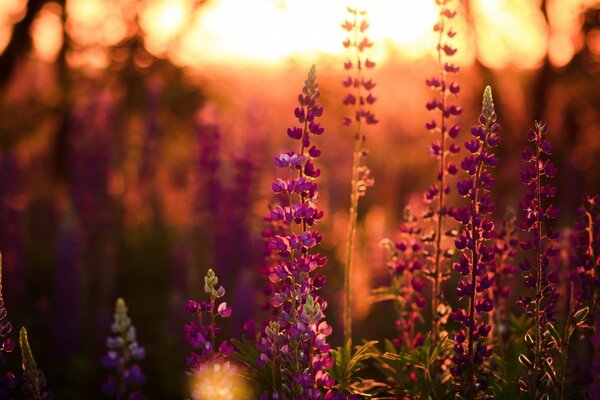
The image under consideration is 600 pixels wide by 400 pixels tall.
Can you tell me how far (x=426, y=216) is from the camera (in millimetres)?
3500

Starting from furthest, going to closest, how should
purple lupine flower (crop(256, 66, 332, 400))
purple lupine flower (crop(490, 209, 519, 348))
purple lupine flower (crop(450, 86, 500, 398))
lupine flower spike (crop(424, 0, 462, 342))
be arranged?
purple lupine flower (crop(490, 209, 519, 348)) < lupine flower spike (crop(424, 0, 462, 342)) < purple lupine flower (crop(450, 86, 500, 398)) < purple lupine flower (crop(256, 66, 332, 400))

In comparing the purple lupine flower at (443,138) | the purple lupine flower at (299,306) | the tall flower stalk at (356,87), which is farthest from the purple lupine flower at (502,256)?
the purple lupine flower at (299,306)

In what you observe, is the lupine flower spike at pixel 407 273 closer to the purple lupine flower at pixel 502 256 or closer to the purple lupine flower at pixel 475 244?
the purple lupine flower at pixel 502 256

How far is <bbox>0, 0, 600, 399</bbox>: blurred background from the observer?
20.6 ft

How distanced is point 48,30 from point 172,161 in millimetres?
3536

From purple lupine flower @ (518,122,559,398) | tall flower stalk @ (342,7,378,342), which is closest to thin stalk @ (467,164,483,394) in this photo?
purple lupine flower @ (518,122,559,398)

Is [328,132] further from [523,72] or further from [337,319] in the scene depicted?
[337,319]

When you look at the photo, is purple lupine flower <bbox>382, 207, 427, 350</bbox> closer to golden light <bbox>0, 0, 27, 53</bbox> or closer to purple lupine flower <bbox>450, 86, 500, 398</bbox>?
purple lupine flower <bbox>450, 86, 500, 398</bbox>

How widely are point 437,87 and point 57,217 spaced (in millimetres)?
7062

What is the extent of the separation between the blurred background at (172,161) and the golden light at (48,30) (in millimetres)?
61

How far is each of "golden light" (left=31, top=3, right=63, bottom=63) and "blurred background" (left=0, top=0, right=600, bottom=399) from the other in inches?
2.4

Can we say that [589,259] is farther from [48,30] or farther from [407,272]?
[48,30]

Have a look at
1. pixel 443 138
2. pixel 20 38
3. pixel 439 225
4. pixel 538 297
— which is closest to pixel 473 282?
pixel 538 297

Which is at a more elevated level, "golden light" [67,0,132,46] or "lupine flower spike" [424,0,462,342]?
"golden light" [67,0,132,46]
